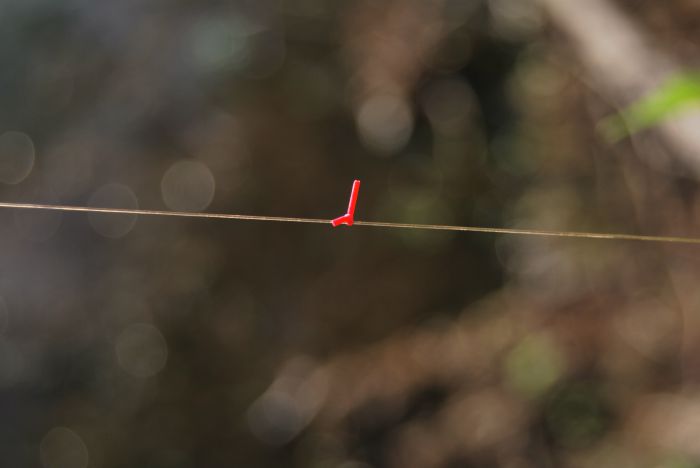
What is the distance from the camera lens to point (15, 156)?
1.81 meters

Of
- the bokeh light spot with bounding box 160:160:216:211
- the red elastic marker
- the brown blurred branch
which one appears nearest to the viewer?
the red elastic marker

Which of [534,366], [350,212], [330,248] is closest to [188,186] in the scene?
[330,248]

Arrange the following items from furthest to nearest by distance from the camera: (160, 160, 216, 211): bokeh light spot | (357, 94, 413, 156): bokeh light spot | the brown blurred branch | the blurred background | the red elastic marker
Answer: (160, 160, 216, 211): bokeh light spot
(357, 94, 413, 156): bokeh light spot
the blurred background
the brown blurred branch
the red elastic marker

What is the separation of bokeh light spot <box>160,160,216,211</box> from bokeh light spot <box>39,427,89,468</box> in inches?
27.5

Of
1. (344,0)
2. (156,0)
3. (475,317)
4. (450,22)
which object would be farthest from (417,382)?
(156,0)

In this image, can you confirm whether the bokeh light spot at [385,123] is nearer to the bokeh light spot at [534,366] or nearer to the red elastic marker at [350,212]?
the bokeh light spot at [534,366]

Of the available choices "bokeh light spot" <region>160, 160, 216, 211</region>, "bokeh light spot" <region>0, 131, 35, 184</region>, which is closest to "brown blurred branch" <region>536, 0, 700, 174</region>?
"bokeh light spot" <region>160, 160, 216, 211</region>

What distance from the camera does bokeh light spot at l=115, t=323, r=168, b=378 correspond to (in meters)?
1.79

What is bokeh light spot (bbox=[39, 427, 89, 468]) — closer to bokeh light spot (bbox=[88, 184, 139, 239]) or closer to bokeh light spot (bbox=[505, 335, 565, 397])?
bokeh light spot (bbox=[88, 184, 139, 239])

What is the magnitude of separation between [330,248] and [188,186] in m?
0.42


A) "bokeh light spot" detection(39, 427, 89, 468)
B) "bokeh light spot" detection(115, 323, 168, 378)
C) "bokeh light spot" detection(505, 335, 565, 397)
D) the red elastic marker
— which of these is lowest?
"bokeh light spot" detection(39, 427, 89, 468)

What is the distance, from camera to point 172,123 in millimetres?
1782

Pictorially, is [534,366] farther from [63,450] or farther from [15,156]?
[15,156]

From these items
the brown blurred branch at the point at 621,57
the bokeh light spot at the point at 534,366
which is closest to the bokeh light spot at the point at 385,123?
the brown blurred branch at the point at 621,57
